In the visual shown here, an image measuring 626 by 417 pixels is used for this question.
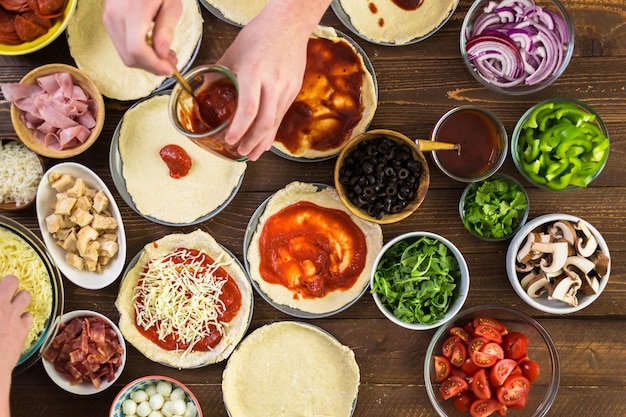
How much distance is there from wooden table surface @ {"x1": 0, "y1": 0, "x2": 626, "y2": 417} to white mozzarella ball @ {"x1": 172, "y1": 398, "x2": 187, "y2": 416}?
126 mm

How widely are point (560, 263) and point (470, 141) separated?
0.77 metres

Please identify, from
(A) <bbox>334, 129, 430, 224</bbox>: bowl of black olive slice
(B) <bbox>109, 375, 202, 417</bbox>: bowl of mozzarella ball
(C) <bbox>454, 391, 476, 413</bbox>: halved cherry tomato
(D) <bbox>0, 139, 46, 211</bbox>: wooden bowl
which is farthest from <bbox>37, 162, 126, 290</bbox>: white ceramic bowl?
(C) <bbox>454, 391, 476, 413</bbox>: halved cherry tomato

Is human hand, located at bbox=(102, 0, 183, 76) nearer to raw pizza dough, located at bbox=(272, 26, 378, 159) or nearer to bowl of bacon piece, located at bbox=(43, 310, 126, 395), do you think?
raw pizza dough, located at bbox=(272, 26, 378, 159)

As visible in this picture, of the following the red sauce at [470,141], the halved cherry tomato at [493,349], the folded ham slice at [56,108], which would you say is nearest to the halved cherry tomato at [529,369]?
the halved cherry tomato at [493,349]

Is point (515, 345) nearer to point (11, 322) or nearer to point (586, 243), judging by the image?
point (586, 243)

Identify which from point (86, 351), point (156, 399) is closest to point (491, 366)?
point (156, 399)

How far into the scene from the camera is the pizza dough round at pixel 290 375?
3.20 meters

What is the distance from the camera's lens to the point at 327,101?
3078mm

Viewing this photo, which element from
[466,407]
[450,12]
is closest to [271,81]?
[450,12]

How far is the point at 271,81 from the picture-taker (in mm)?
2213

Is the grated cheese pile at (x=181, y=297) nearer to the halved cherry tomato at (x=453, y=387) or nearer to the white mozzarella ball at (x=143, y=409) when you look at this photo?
the white mozzarella ball at (x=143, y=409)

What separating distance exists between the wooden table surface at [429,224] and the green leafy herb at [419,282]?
0.19 metres

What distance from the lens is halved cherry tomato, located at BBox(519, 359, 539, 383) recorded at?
309 cm

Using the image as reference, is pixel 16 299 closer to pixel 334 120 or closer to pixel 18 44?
pixel 18 44
